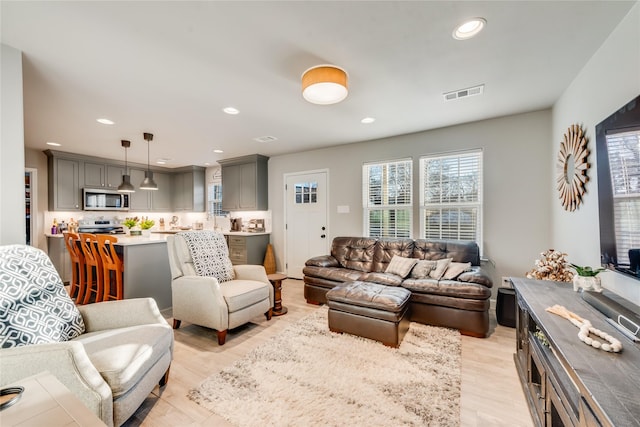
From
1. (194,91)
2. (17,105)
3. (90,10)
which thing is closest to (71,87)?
(17,105)

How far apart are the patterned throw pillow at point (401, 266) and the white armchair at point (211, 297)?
1.57 metres

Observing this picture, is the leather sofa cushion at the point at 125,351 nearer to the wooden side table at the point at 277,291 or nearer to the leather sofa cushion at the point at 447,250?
the wooden side table at the point at 277,291

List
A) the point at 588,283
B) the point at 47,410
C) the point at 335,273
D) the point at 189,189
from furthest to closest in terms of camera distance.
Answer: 1. the point at 189,189
2. the point at 335,273
3. the point at 588,283
4. the point at 47,410

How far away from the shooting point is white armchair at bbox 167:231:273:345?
2.60 metres

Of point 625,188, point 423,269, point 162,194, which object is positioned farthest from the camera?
point 162,194

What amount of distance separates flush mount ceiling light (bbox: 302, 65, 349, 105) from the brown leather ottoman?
1.91 meters

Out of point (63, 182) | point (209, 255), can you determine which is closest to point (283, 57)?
point (209, 255)

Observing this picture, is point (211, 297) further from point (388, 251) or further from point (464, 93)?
point (464, 93)

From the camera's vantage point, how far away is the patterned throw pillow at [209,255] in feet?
9.74

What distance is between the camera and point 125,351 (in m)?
1.54

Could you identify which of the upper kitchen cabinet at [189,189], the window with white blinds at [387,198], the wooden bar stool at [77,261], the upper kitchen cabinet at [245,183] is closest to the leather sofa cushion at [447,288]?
the window with white blinds at [387,198]

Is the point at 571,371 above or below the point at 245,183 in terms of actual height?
below

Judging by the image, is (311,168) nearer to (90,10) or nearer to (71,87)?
(71,87)

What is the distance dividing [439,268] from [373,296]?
1.07m
